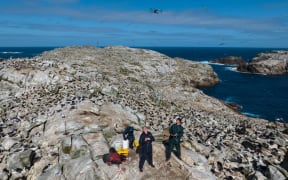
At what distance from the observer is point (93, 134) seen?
23391 mm

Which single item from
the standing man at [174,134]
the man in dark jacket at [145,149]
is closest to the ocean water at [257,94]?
the man in dark jacket at [145,149]

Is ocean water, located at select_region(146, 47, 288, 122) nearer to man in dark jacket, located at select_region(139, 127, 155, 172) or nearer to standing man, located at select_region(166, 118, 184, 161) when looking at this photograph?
standing man, located at select_region(166, 118, 184, 161)

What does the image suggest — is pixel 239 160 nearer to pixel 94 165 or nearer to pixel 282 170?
pixel 282 170

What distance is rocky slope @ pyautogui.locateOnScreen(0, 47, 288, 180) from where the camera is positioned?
20062mm

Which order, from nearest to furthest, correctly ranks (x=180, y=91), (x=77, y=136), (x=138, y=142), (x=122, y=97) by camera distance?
(x=138, y=142)
(x=77, y=136)
(x=122, y=97)
(x=180, y=91)


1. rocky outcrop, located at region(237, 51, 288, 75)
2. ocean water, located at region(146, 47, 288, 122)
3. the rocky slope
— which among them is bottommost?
ocean water, located at region(146, 47, 288, 122)

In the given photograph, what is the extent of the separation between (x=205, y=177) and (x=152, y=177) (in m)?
3.95

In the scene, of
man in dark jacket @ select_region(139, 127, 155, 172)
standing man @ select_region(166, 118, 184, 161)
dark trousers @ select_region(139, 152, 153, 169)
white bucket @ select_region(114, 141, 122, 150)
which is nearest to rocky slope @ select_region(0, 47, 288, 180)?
white bucket @ select_region(114, 141, 122, 150)

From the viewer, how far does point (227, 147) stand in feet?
86.1

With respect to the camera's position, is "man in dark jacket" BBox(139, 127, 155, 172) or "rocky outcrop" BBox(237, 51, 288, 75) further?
"rocky outcrop" BBox(237, 51, 288, 75)

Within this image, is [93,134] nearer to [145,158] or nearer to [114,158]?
[114,158]

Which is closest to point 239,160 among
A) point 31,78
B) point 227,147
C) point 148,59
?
point 227,147

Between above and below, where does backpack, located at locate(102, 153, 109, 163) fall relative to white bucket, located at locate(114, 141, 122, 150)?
below

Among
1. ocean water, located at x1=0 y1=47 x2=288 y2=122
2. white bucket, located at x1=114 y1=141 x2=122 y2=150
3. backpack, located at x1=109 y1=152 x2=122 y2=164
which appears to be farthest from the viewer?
ocean water, located at x1=0 y1=47 x2=288 y2=122
